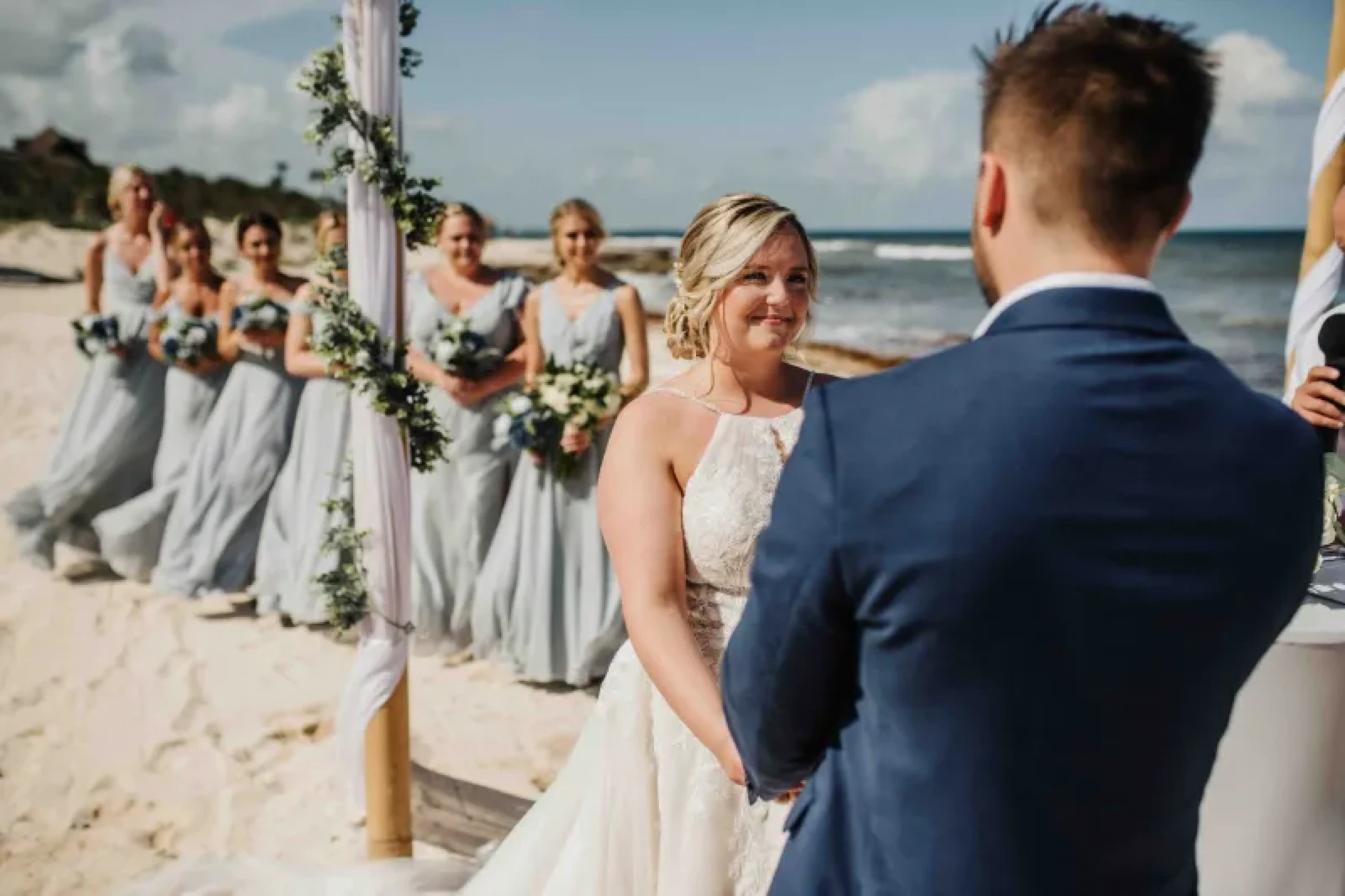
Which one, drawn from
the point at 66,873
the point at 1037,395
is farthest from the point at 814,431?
the point at 66,873

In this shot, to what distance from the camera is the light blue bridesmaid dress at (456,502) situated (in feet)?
19.1

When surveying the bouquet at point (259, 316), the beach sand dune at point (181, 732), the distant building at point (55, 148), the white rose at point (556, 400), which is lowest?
the beach sand dune at point (181, 732)

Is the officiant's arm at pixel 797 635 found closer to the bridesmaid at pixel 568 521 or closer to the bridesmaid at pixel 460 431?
the bridesmaid at pixel 568 521

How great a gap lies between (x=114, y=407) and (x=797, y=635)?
23.2 feet

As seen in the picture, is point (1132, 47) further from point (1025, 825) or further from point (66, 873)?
point (66, 873)

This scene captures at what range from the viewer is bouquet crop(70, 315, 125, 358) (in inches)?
272

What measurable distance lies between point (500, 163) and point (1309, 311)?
4241 cm

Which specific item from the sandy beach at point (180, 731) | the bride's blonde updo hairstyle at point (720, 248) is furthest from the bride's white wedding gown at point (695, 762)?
the sandy beach at point (180, 731)

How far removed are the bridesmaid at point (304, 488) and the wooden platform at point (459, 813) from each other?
2.50 meters

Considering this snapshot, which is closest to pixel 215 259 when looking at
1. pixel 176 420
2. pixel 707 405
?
pixel 176 420

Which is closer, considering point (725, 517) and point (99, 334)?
point (725, 517)

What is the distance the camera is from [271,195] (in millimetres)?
26547

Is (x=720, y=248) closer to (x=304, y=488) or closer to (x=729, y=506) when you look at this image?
(x=729, y=506)

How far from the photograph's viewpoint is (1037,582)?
41.3 inches
